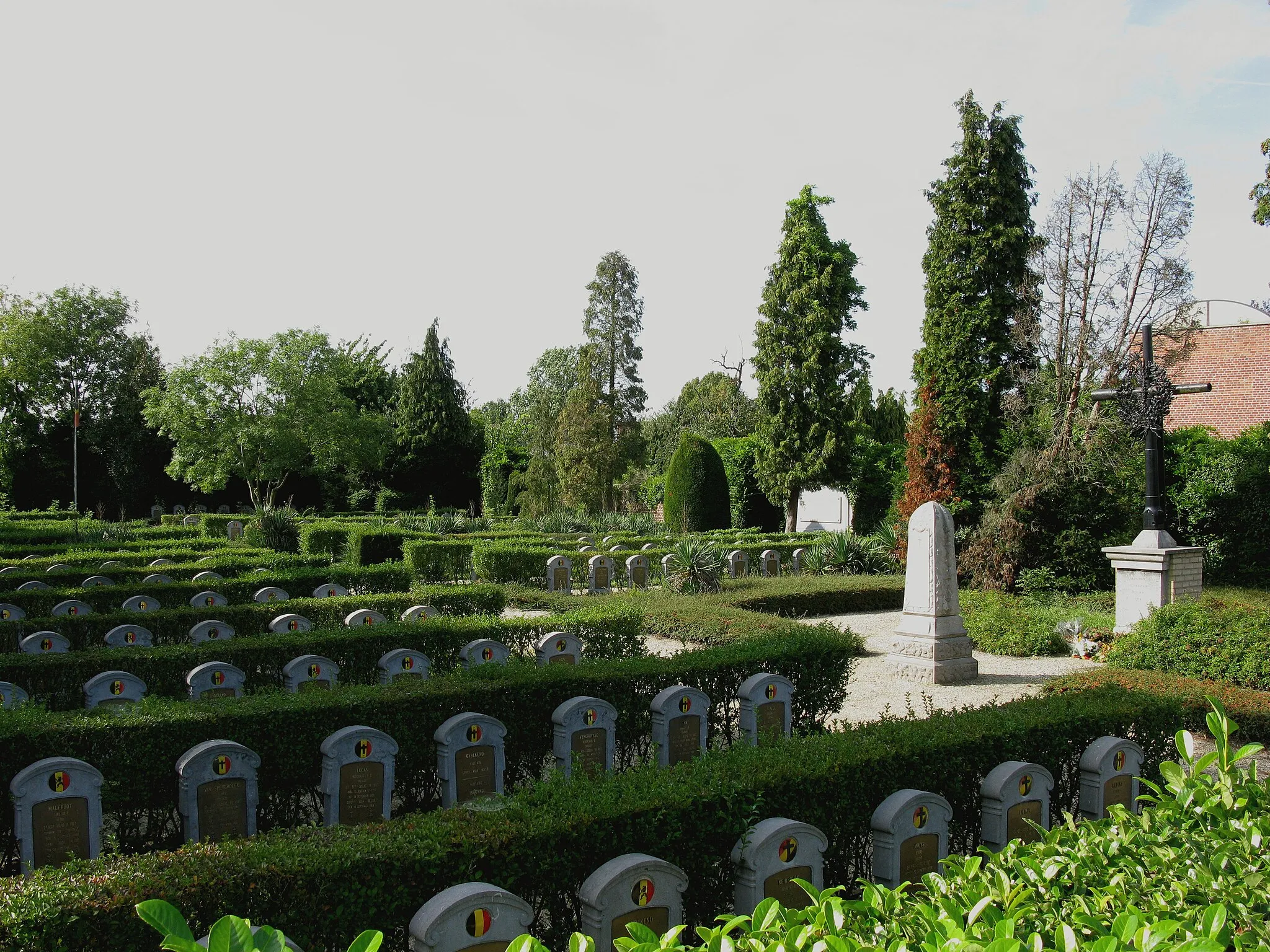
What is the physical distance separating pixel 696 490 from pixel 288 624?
64.7 feet

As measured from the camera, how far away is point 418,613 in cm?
1112

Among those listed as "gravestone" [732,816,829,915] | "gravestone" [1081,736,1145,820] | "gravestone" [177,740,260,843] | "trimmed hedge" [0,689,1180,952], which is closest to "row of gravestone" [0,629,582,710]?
"gravestone" [177,740,260,843]

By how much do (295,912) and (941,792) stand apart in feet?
11.4

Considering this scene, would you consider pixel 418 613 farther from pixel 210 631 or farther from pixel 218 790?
pixel 218 790

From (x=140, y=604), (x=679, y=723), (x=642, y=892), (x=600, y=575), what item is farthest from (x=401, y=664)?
(x=600, y=575)

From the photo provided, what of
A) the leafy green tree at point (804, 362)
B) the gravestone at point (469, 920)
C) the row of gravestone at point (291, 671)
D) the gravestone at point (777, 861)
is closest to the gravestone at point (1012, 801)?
the gravestone at point (777, 861)

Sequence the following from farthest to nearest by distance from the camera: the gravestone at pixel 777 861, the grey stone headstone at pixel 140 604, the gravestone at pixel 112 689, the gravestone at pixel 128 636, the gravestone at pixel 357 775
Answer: the grey stone headstone at pixel 140 604 → the gravestone at pixel 128 636 → the gravestone at pixel 112 689 → the gravestone at pixel 357 775 → the gravestone at pixel 777 861

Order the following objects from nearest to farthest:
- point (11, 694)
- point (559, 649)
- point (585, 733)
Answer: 1. point (585, 733)
2. point (11, 694)
3. point (559, 649)

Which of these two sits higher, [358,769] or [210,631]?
[210,631]

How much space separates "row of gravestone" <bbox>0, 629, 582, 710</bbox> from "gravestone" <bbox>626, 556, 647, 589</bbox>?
→ 843 centimetres

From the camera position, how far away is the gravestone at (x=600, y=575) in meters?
18.1

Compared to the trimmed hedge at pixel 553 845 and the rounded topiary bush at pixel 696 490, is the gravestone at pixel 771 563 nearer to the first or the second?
the rounded topiary bush at pixel 696 490

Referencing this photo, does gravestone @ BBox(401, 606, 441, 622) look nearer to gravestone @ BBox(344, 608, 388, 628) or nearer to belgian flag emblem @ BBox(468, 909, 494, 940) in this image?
gravestone @ BBox(344, 608, 388, 628)

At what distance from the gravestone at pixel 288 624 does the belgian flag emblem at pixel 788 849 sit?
768 cm
